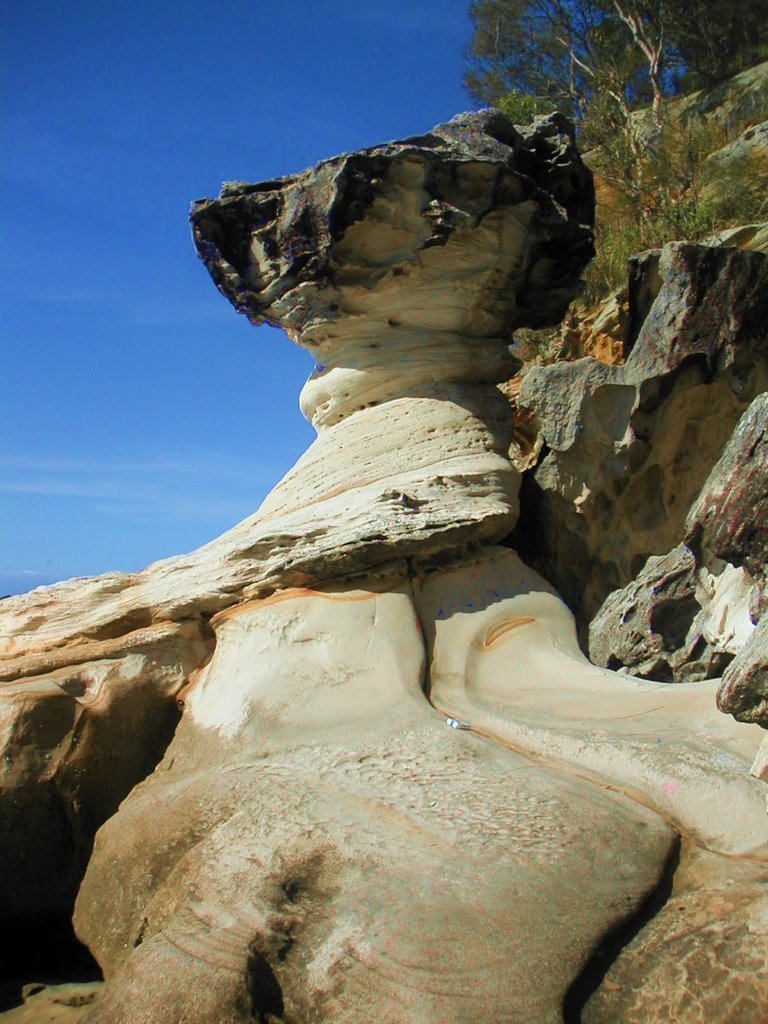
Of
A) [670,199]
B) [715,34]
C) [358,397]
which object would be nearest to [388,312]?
[358,397]

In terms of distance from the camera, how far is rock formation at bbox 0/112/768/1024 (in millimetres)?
2539

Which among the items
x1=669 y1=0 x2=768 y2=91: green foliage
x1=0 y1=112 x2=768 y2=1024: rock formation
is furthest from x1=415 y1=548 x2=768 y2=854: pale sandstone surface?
x1=669 y1=0 x2=768 y2=91: green foliage

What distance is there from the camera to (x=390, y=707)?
136 inches

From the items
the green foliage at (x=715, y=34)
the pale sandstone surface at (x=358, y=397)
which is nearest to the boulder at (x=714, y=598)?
the pale sandstone surface at (x=358, y=397)

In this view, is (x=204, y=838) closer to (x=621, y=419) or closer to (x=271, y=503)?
(x=271, y=503)

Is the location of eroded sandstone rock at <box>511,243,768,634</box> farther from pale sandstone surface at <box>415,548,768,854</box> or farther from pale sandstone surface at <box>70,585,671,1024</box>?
pale sandstone surface at <box>70,585,671,1024</box>

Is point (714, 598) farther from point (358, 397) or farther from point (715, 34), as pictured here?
point (715, 34)

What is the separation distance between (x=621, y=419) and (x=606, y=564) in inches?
25.3

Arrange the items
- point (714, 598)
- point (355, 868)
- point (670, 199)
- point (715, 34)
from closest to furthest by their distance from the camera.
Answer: point (355, 868) < point (714, 598) < point (670, 199) < point (715, 34)

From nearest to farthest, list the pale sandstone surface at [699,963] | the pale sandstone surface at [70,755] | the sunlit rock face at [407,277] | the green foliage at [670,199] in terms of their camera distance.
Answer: the pale sandstone surface at [699,963]
the pale sandstone surface at [70,755]
the sunlit rock face at [407,277]
the green foliage at [670,199]

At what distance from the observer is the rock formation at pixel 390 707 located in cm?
254

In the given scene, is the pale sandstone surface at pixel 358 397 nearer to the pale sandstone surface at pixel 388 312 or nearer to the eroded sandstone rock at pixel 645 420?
the pale sandstone surface at pixel 388 312

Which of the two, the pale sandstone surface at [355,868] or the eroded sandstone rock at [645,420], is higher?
the eroded sandstone rock at [645,420]

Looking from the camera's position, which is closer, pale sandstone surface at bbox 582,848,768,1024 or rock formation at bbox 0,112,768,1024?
pale sandstone surface at bbox 582,848,768,1024
